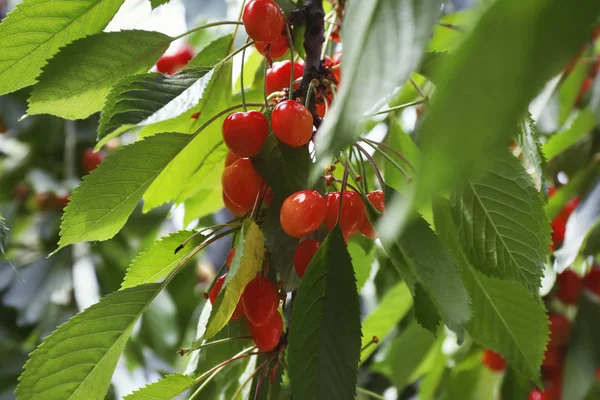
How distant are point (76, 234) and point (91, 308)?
63 mm

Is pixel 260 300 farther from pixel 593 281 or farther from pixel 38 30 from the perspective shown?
pixel 593 281

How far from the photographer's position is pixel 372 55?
274mm

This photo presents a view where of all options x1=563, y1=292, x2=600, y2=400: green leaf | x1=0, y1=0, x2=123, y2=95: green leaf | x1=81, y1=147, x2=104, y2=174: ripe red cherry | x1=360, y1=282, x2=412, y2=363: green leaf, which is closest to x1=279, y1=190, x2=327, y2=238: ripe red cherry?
x1=0, y1=0, x2=123, y2=95: green leaf

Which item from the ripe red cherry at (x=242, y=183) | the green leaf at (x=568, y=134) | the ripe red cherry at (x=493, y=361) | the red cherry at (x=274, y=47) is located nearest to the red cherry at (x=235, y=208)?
the ripe red cherry at (x=242, y=183)

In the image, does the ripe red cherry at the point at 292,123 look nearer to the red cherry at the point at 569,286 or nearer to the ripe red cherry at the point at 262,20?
the ripe red cherry at the point at 262,20

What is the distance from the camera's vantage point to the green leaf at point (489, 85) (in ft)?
0.57

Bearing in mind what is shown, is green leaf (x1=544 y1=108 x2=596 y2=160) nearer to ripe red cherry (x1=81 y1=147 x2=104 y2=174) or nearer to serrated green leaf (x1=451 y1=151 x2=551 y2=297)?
serrated green leaf (x1=451 y1=151 x2=551 y2=297)

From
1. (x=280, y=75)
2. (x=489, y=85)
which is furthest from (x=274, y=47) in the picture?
(x=489, y=85)

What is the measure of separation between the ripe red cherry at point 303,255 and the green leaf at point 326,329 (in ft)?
0.08

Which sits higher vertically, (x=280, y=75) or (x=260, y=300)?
(x=280, y=75)

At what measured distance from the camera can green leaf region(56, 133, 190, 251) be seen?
1.67ft

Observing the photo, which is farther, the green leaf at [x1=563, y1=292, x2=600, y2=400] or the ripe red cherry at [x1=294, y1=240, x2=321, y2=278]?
the green leaf at [x1=563, y1=292, x2=600, y2=400]

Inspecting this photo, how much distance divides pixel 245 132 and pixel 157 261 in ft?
0.51

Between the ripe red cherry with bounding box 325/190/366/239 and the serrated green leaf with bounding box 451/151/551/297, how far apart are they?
10 centimetres
